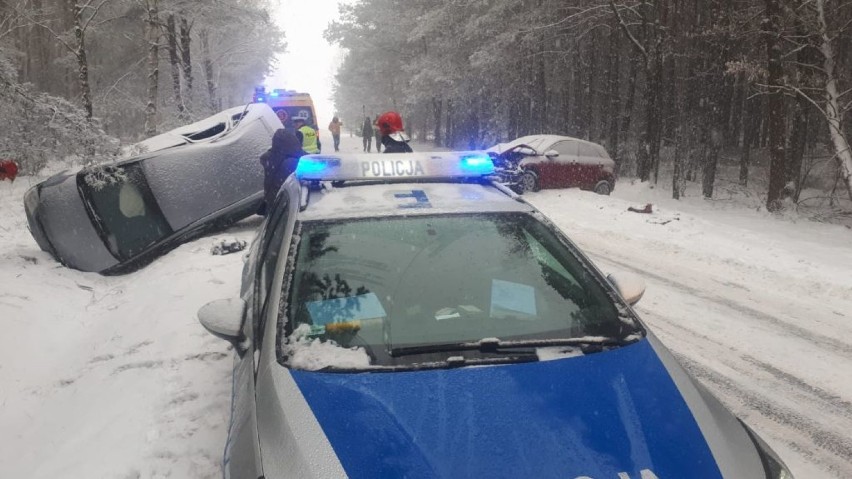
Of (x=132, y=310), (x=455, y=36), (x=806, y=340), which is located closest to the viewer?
(x=806, y=340)

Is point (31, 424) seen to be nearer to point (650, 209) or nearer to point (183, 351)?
point (183, 351)

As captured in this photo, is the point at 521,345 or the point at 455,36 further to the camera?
the point at 455,36

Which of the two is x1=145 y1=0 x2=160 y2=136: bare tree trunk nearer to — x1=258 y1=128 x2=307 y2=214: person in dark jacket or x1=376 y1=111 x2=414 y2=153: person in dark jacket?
x1=376 y1=111 x2=414 y2=153: person in dark jacket

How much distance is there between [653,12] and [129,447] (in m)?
19.0

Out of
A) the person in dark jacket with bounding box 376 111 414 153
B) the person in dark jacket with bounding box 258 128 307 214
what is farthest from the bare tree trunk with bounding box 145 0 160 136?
the person in dark jacket with bounding box 258 128 307 214

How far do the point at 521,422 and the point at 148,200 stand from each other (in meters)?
7.58

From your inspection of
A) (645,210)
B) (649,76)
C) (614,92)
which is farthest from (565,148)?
(614,92)

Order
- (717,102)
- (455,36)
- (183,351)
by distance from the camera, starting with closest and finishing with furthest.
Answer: (183,351) < (717,102) < (455,36)

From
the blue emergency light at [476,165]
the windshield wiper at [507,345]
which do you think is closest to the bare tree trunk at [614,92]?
the blue emergency light at [476,165]

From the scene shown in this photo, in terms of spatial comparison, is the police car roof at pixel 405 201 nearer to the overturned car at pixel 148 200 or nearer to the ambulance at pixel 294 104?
the overturned car at pixel 148 200

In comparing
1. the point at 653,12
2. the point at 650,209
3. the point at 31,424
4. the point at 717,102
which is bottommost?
the point at 31,424

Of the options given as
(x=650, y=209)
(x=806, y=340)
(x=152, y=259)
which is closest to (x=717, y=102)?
(x=650, y=209)

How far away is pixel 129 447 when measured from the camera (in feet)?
11.6

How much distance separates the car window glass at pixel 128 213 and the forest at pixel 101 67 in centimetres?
71
